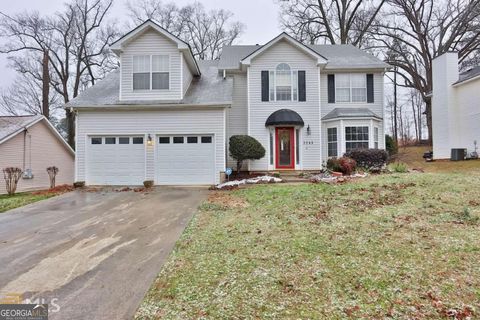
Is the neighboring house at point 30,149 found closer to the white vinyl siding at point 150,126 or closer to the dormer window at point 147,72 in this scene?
the white vinyl siding at point 150,126

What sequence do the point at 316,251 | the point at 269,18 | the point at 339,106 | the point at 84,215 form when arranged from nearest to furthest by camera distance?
the point at 316,251 → the point at 84,215 → the point at 339,106 → the point at 269,18

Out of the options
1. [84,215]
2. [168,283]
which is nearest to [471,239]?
[168,283]

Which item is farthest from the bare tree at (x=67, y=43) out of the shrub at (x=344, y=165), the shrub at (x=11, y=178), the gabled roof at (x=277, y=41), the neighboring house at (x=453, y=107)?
the neighboring house at (x=453, y=107)

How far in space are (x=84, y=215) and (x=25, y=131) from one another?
12.6 metres

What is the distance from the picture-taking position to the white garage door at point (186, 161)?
12.3 metres

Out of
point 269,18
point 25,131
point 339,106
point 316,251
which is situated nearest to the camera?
point 316,251

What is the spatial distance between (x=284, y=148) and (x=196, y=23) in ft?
69.6

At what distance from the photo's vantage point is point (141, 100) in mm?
12602

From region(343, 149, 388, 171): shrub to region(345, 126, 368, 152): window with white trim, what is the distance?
1.08 metres

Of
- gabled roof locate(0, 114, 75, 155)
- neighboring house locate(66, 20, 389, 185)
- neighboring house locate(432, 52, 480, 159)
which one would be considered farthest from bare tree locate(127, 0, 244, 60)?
neighboring house locate(432, 52, 480, 159)

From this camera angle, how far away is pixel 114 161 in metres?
12.4

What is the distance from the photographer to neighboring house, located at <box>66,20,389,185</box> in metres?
12.3

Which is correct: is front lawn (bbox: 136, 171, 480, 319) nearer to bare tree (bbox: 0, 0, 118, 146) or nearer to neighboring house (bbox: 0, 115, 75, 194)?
neighboring house (bbox: 0, 115, 75, 194)

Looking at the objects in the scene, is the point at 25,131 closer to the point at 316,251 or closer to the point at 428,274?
the point at 316,251
